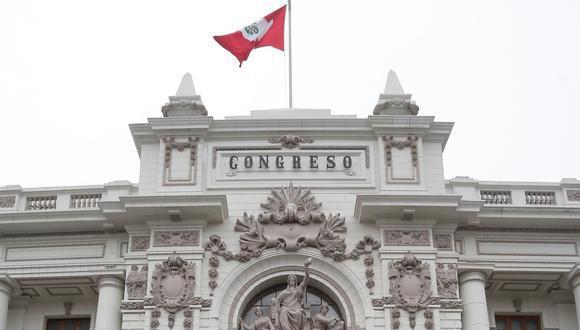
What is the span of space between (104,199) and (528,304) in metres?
14.3

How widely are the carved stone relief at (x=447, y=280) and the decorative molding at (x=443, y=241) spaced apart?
Answer: 2.10 ft

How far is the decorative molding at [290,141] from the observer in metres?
29.8

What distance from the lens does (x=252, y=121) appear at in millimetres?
29906

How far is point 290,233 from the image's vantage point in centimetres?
2850

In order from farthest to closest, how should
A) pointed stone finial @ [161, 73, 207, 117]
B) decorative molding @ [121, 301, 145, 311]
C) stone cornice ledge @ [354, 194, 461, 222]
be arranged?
pointed stone finial @ [161, 73, 207, 117]
stone cornice ledge @ [354, 194, 461, 222]
decorative molding @ [121, 301, 145, 311]

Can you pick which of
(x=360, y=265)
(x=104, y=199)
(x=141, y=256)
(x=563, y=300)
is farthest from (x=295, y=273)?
(x=563, y=300)

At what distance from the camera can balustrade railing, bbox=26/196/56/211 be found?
30156 millimetres

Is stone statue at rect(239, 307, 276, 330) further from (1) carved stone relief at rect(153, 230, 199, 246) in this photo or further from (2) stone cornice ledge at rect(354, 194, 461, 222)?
(2) stone cornice ledge at rect(354, 194, 461, 222)

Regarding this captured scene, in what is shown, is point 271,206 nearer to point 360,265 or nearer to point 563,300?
point 360,265

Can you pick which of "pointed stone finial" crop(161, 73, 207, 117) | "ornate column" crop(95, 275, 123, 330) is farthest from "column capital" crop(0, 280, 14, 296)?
"pointed stone finial" crop(161, 73, 207, 117)

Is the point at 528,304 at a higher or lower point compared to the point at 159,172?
lower

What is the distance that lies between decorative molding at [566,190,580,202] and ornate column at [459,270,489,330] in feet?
13.2

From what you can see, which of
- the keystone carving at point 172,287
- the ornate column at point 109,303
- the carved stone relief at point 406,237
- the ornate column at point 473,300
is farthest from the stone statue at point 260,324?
the ornate column at point 473,300

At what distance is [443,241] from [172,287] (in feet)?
27.9
